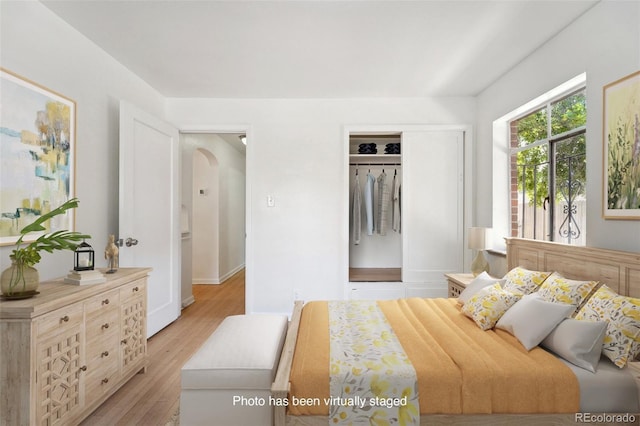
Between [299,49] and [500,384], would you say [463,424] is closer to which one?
[500,384]

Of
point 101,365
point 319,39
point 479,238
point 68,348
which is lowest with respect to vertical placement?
point 101,365

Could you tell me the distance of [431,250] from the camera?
376 cm

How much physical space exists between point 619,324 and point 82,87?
3718 millimetres

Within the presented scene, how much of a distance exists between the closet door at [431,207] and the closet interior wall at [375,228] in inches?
14.7

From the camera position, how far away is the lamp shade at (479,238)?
3.02 m

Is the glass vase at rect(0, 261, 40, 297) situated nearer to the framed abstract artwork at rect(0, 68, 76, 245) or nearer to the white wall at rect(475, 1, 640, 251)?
the framed abstract artwork at rect(0, 68, 76, 245)

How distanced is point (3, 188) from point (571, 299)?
3304mm

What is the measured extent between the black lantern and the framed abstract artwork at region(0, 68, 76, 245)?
31cm

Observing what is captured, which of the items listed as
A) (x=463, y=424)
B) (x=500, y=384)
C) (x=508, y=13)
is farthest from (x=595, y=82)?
(x=463, y=424)

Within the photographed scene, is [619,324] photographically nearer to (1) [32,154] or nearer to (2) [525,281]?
(2) [525,281]

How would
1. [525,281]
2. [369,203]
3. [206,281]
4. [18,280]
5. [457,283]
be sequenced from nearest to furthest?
[18,280] < [525,281] < [457,283] < [369,203] < [206,281]

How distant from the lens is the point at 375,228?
4.14 m

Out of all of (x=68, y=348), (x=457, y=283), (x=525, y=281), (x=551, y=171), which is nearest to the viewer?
(x=68, y=348)

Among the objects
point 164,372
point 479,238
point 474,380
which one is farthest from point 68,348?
point 479,238
